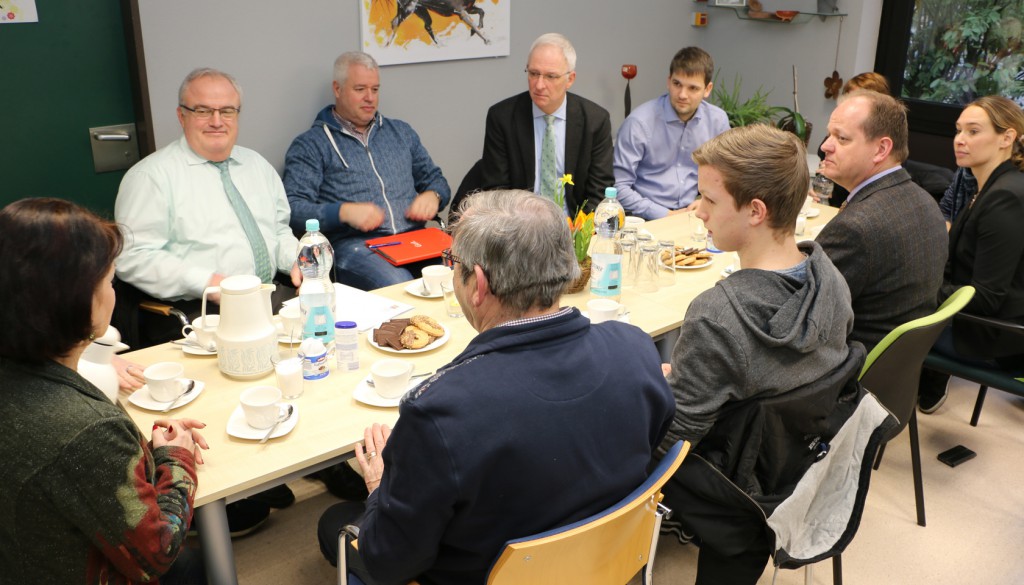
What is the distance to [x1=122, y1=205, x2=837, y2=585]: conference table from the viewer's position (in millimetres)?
1660

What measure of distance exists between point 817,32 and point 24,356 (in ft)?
16.3

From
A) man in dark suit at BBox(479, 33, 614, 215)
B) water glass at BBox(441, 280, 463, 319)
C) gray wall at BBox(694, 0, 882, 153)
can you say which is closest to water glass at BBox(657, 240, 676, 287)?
water glass at BBox(441, 280, 463, 319)

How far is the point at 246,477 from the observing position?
163 centimetres

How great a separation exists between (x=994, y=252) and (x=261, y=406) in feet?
8.06

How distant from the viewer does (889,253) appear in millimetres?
2361

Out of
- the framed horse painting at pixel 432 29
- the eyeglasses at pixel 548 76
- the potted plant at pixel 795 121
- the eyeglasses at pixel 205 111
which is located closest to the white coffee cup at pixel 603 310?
the eyeglasses at pixel 205 111

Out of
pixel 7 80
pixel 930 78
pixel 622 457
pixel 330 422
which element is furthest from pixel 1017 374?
pixel 7 80

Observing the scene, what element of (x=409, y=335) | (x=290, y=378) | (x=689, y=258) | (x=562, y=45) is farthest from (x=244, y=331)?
(x=562, y=45)

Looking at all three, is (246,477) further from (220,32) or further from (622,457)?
(220,32)

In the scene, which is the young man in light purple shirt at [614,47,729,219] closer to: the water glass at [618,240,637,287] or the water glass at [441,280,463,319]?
the water glass at [618,240,637,287]

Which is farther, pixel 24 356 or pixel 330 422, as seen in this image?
pixel 330 422

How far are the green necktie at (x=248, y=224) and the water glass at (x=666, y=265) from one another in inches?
56.1

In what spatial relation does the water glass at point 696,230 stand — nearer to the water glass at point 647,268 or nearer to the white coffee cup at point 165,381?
the water glass at point 647,268

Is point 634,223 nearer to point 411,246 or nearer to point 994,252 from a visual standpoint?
point 411,246
